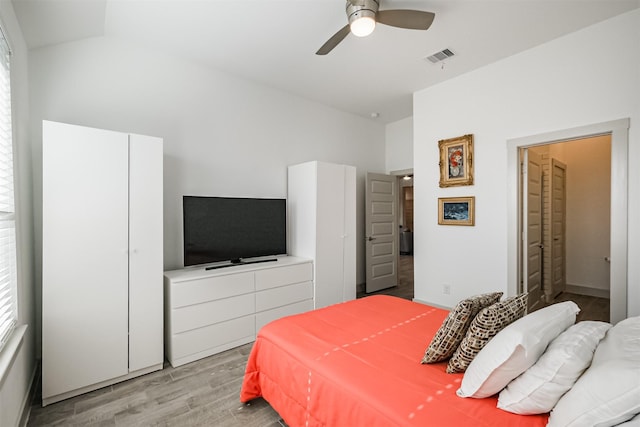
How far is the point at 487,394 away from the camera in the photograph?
1.25 m

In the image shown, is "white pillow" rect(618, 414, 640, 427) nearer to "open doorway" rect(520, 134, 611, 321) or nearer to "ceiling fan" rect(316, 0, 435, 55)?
"ceiling fan" rect(316, 0, 435, 55)

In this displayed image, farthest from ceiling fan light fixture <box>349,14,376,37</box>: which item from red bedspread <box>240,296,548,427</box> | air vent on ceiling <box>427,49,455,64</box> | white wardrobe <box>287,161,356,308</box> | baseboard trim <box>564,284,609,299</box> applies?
baseboard trim <box>564,284,609,299</box>

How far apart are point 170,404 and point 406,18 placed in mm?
3300

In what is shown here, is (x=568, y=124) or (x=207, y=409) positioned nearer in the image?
(x=207, y=409)

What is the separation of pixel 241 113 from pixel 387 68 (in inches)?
72.9

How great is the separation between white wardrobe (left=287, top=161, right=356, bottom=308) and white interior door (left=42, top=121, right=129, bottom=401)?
6.64ft

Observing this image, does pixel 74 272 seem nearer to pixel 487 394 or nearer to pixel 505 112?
pixel 487 394

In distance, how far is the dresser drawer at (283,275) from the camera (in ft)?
10.9

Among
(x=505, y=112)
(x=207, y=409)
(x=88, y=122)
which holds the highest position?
(x=505, y=112)

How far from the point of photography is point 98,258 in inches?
93.0

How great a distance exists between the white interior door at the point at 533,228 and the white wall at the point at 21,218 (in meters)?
4.47

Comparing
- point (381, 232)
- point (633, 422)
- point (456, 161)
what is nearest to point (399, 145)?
point (381, 232)

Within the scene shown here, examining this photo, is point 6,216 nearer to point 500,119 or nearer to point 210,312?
point 210,312

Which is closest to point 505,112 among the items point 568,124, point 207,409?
→ point 568,124
